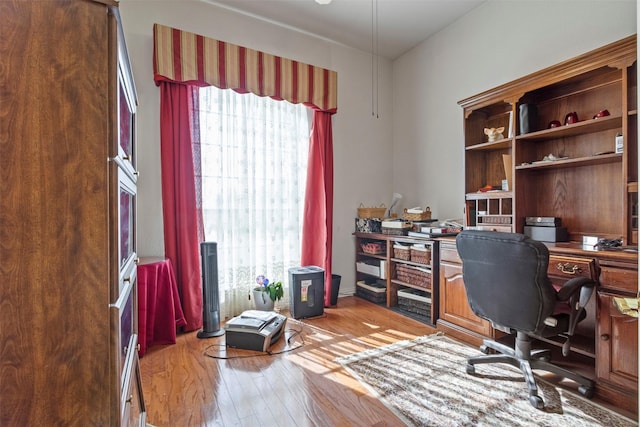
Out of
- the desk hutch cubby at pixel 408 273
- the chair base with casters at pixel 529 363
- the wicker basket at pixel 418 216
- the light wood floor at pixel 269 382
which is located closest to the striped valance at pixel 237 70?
the wicker basket at pixel 418 216

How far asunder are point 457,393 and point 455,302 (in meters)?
0.89

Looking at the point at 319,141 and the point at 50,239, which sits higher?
the point at 319,141

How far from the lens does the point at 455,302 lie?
2531 millimetres

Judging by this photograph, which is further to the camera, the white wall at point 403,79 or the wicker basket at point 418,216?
the wicker basket at point 418,216

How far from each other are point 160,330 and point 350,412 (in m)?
1.63

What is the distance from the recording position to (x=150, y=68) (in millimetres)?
2762

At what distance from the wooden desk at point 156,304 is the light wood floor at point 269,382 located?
9 centimetres

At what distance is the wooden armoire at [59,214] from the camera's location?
81 centimetres

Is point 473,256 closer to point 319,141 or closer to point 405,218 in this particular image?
point 405,218

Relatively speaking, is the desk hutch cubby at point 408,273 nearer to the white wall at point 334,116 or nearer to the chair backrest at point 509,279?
the white wall at point 334,116

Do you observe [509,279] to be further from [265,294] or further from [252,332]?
[265,294]

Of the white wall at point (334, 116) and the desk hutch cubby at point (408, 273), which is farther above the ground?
the white wall at point (334, 116)

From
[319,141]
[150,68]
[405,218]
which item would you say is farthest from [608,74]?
[150,68]

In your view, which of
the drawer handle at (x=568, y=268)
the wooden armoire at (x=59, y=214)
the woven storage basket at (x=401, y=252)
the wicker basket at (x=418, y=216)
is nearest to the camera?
the wooden armoire at (x=59, y=214)
